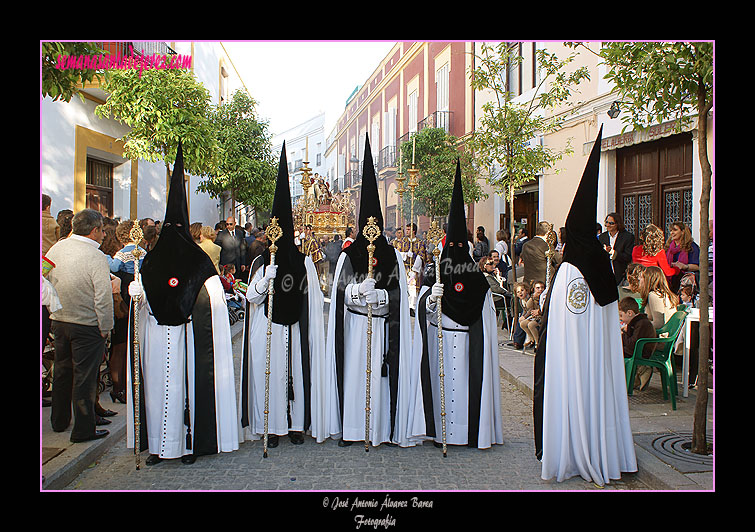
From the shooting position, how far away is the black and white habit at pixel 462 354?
16.4ft

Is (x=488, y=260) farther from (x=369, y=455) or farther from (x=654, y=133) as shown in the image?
(x=369, y=455)

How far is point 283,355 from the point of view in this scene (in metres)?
5.20

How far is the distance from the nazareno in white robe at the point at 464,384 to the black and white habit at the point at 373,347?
14 cm

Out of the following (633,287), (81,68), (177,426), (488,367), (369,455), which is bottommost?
(369,455)

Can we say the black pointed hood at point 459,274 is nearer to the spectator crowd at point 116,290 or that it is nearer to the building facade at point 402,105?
the spectator crowd at point 116,290

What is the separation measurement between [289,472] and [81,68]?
3662 millimetres

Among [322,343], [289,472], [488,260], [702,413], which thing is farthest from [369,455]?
[488,260]

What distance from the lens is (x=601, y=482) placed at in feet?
13.4

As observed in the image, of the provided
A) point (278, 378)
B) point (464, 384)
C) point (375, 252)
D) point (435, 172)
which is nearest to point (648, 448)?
point (464, 384)

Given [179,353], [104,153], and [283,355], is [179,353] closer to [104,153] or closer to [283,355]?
[283,355]

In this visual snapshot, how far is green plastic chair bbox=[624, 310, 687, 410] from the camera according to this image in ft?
19.2

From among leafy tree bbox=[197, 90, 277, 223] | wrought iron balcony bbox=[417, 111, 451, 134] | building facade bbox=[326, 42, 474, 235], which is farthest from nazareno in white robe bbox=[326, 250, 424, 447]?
wrought iron balcony bbox=[417, 111, 451, 134]

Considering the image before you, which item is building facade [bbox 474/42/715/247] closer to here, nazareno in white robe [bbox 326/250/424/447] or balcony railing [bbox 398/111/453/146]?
balcony railing [bbox 398/111/453/146]

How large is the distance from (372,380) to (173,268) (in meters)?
2.00
